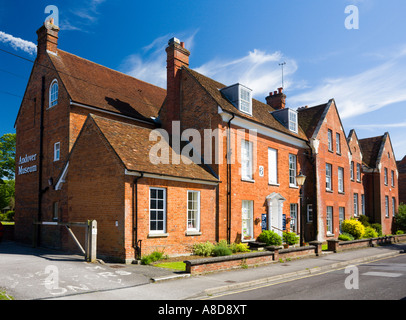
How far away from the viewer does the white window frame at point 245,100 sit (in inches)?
828

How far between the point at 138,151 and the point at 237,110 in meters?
7.23

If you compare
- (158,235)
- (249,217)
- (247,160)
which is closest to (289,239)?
(249,217)

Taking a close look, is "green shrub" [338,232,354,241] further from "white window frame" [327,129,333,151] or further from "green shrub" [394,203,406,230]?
"green shrub" [394,203,406,230]

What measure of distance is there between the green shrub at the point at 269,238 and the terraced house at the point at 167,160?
A: 0.58 meters

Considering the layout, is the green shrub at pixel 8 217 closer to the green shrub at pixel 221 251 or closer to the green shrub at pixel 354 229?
the green shrub at pixel 221 251

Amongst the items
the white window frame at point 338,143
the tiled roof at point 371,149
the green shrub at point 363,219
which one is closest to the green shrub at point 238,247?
the white window frame at point 338,143

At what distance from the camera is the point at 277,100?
95.8ft

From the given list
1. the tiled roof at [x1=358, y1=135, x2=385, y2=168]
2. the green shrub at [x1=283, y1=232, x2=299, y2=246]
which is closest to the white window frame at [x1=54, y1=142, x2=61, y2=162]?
the green shrub at [x1=283, y1=232, x2=299, y2=246]

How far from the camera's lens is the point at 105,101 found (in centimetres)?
2148

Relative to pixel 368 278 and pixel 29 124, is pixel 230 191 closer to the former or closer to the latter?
pixel 368 278

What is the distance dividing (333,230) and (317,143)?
716cm

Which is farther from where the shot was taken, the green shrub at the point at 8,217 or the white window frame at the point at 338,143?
the green shrub at the point at 8,217

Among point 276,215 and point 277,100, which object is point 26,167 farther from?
point 277,100

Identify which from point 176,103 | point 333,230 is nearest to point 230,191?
point 176,103
